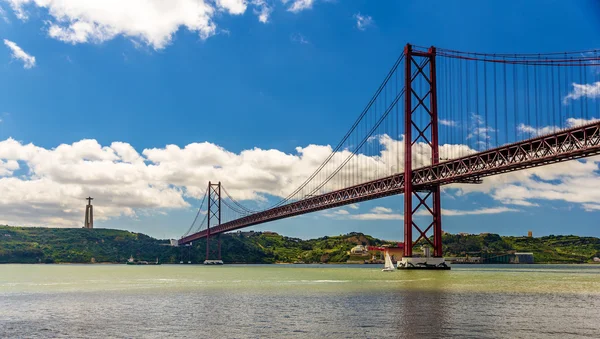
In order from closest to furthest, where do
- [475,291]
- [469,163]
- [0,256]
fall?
[475,291] → [469,163] → [0,256]

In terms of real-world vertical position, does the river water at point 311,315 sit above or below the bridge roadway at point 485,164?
below

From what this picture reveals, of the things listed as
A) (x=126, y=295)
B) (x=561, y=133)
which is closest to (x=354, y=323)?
(x=126, y=295)

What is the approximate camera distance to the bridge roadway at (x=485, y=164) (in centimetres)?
5375

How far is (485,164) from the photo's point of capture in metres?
64.5

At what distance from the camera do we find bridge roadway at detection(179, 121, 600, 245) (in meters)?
53.8

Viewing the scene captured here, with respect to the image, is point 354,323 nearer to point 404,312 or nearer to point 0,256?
point 404,312

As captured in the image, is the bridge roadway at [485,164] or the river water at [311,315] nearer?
the river water at [311,315]

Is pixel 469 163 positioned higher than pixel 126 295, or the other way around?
pixel 469 163

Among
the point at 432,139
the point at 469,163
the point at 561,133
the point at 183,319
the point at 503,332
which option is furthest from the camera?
the point at 432,139

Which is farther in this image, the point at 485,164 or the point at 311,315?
the point at 485,164

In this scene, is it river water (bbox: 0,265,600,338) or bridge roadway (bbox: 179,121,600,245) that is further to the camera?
bridge roadway (bbox: 179,121,600,245)

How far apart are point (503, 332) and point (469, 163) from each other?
45.3 meters

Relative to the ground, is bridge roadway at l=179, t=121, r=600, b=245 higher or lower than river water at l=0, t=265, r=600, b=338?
higher

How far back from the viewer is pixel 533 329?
23781 mm
